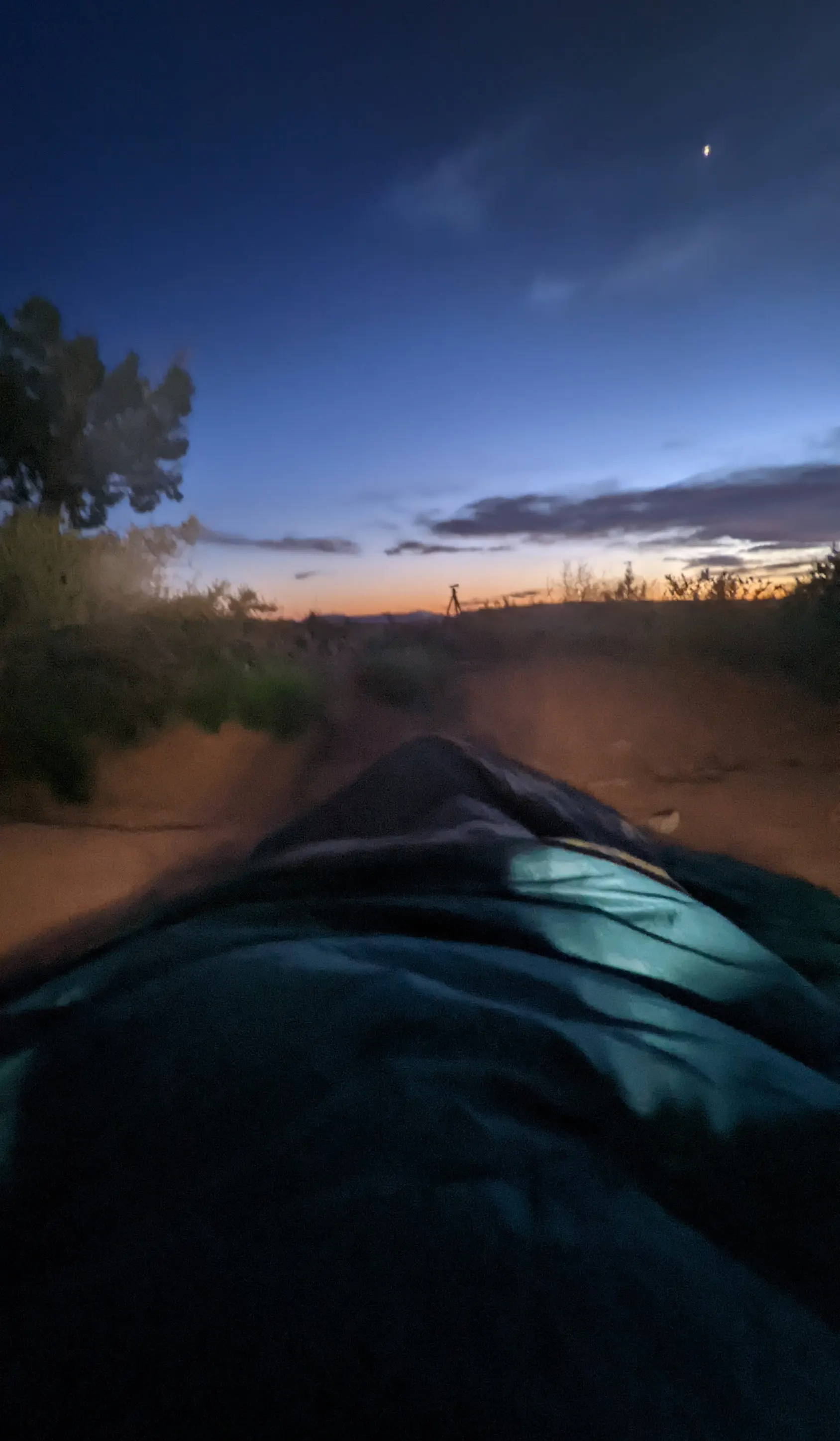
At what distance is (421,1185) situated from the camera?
3.11 ft

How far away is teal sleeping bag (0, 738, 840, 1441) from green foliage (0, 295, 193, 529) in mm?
11900

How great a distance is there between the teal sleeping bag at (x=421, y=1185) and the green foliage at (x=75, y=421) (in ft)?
39.0

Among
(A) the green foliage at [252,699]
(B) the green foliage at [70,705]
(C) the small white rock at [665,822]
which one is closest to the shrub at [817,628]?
(C) the small white rock at [665,822]

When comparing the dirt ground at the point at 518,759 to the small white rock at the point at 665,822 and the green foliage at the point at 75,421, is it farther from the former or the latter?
the green foliage at the point at 75,421

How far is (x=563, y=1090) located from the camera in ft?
3.80

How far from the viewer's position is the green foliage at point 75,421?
36.9 ft

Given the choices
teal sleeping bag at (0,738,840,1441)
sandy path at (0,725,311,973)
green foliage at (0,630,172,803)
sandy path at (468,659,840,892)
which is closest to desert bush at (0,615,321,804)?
green foliage at (0,630,172,803)

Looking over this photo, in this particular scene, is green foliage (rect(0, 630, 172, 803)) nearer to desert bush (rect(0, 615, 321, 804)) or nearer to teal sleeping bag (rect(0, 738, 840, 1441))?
desert bush (rect(0, 615, 321, 804))

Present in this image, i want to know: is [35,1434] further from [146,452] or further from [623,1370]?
[146,452]

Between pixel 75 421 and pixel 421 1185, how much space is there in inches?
520

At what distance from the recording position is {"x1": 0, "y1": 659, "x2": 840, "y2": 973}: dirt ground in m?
4.32

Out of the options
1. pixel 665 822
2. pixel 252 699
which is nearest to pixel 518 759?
pixel 665 822

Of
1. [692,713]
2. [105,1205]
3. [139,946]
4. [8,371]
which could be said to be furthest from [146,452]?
[105,1205]

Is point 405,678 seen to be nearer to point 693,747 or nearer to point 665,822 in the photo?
point 693,747
